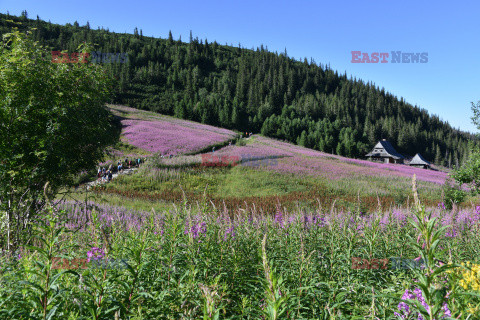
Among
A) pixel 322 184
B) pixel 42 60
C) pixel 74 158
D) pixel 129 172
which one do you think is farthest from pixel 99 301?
pixel 129 172

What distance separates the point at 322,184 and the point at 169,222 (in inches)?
714

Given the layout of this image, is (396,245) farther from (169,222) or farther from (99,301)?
(99,301)

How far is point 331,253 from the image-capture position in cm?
323

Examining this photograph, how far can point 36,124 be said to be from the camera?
250 inches

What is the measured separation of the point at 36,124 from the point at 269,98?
99857 mm

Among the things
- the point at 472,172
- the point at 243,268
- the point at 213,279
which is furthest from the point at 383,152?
the point at 213,279

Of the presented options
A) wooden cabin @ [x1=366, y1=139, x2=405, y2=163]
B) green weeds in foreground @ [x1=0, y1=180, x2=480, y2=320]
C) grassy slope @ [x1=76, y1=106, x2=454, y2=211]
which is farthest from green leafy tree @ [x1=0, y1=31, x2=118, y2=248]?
wooden cabin @ [x1=366, y1=139, x2=405, y2=163]

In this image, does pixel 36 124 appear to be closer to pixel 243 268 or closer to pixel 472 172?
pixel 243 268

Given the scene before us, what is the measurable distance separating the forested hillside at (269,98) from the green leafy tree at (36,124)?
204 ft

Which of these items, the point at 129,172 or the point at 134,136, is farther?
the point at 134,136

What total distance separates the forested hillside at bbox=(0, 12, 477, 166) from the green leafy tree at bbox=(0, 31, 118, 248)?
A: 6219 centimetres

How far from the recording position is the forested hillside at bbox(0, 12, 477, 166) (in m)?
77.0

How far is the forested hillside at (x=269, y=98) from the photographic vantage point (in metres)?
77.0

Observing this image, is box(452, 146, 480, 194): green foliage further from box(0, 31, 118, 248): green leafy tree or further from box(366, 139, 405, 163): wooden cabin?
box(366, 139, 405, 163): wooden cabin
